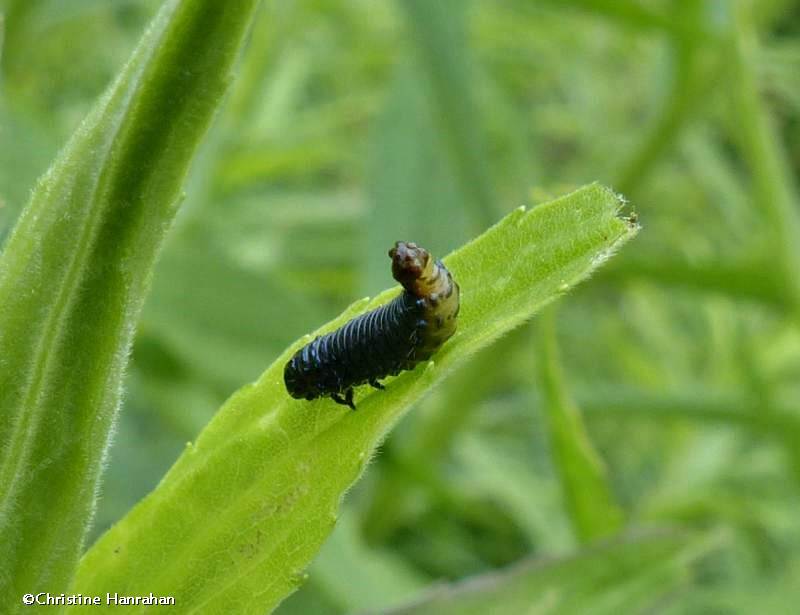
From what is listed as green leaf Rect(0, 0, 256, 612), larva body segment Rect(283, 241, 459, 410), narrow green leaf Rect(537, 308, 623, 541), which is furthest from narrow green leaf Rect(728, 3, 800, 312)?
green leaf Rect(0, 0, 256, 612)

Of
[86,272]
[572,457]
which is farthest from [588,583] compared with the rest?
[86,272]

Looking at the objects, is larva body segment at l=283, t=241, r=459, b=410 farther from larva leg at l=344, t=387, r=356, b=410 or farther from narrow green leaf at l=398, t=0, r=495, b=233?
narrow green leaf at l=398, t=0, r=495, b=233

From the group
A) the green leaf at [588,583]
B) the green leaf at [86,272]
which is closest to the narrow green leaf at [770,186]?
the green leaf at [588,583]

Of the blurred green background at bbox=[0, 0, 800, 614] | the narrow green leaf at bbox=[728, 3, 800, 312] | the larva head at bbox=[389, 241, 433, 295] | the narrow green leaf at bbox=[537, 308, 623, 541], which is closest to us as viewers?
the larva head at bbox=[389, 241, 433, 295]

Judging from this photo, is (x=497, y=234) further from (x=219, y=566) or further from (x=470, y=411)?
(x=470, y=411)

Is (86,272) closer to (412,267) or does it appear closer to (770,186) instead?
(412,267)
